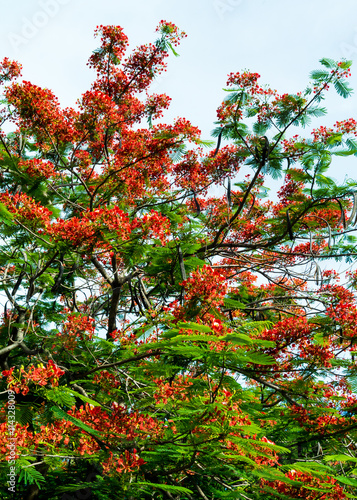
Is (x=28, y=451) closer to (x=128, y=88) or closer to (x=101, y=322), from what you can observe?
(x=101, y=322)

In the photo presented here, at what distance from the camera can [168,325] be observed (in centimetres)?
398

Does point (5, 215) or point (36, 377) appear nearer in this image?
point (36, 377)

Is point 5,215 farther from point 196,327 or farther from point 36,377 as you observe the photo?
point 196,327

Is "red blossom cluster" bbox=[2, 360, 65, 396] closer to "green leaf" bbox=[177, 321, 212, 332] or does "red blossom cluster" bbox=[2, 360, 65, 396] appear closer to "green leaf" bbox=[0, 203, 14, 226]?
"green leaf" bbox=[0, 203, 14, 226]

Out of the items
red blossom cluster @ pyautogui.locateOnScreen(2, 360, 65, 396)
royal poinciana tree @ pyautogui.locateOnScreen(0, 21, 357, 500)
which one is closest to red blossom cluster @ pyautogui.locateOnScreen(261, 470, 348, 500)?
royal poinciana tree @ pyautogui.locateOnScreen(0, 21, 357, 500)

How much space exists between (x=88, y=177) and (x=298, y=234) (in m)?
3.84

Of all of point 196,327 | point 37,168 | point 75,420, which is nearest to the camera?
point 196,327

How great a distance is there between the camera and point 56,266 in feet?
23.7

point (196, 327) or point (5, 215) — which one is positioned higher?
point (5, 215)

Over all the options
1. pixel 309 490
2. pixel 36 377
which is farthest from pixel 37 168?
pixel 309 490

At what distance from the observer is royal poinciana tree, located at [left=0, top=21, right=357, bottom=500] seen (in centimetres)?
385

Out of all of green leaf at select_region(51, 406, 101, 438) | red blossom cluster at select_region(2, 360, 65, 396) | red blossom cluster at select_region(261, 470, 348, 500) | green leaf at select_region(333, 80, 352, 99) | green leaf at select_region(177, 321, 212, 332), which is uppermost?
green leaf at select_region(333, 80, 352, 99)

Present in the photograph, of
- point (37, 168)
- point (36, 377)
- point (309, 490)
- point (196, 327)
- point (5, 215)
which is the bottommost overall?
point (309, 490)

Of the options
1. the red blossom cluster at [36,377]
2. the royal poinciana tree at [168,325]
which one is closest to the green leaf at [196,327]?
the royal poinciana tree at [168,325]
